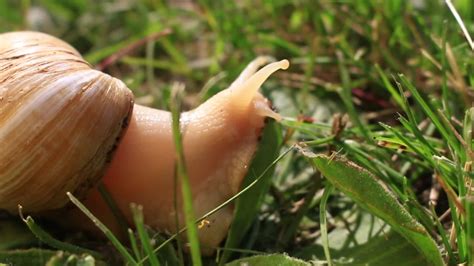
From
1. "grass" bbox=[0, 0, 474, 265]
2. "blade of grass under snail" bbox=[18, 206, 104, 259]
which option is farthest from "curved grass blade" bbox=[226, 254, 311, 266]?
"blade of grass under snail" bbox=[18, 206, 104, 259]

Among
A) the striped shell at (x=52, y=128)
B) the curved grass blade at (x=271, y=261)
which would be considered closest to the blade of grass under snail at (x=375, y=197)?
the curved grass blade at (x=271, y=261)

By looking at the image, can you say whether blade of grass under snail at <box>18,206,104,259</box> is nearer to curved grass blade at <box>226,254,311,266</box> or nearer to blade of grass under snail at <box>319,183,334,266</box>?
curved grass blade at <box>226,254,311,266</box>

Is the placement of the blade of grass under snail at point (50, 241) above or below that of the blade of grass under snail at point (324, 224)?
below

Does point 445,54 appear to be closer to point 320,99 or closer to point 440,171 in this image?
point 440,171

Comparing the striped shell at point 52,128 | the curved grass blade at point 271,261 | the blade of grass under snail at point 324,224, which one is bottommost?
the curved grass blade at point 271,261

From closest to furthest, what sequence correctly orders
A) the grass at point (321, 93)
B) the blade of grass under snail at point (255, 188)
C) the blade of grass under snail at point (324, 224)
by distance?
1. the blade of grass under snail at point (324, 224)
2. the grass at point (321, 93)
3. the blade of grass under snail at point (255, 188)

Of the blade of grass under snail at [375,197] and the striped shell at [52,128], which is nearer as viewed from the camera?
the blade of grass under snail at [375,197]

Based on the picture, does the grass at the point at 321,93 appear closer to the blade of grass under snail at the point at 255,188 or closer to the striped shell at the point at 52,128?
the blade of grass under snail at the point at 255,188
